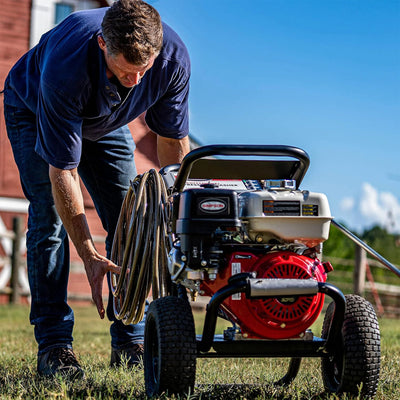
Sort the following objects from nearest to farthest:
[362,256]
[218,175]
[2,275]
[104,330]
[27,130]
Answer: [218,175] < [27,130] < [104,330] < [362,256] < [2,275]

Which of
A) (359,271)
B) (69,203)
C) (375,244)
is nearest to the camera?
(69,203)

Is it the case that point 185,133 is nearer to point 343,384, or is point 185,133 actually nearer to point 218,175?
point 218,175

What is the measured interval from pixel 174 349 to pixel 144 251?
0.73m

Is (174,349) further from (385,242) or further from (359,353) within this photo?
(385,242)

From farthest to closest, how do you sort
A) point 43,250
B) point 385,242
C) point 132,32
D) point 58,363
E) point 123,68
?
point 385,242 < point 43,250 < point 58,363 < point 123,68 < point 132,32

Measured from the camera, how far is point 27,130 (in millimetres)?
3443

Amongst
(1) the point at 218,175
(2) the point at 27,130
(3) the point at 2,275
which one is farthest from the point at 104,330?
(3) the point at 2,275

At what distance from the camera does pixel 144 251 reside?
2969 mm

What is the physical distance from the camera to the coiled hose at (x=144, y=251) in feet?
9.43

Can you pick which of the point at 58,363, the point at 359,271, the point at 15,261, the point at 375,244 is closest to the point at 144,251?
the point at 58,363

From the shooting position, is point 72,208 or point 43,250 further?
point 43,250

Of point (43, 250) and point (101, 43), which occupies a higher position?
point (101, 43)

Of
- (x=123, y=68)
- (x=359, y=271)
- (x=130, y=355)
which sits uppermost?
(x=123, y=68)

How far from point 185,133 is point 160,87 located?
0.40m
